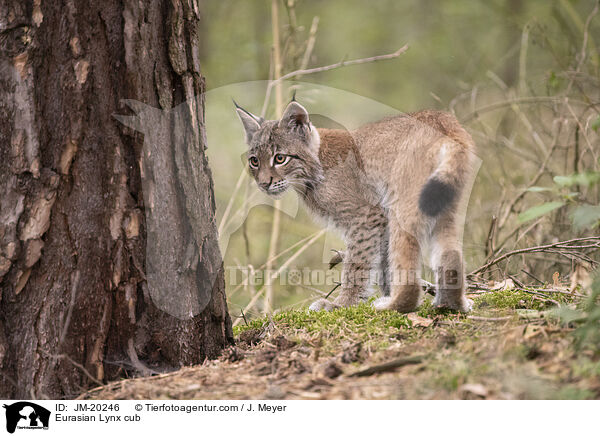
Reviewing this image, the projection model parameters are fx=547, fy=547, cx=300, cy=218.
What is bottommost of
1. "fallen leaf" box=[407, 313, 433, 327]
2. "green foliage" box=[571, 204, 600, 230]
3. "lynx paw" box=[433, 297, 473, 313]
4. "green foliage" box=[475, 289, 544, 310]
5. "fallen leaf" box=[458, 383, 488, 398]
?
"fallen leaf" box=[458, 383, 488, 398]

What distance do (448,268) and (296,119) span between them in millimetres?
1709

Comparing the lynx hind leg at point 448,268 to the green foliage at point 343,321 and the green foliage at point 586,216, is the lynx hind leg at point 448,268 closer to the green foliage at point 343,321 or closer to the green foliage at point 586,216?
the green foliage at point 343,321

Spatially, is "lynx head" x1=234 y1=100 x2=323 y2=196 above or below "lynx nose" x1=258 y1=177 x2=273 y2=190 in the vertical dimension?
above

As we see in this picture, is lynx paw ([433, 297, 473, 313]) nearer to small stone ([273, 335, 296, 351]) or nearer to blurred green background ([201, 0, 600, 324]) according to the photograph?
blurred green background ([201, 0, 600, 324])

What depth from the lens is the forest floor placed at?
2012 millimetres

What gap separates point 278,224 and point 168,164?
2698 millimetres

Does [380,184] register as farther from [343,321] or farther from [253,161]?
[343,321]

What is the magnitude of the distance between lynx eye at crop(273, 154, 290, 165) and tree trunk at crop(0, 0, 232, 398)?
69.4 inches

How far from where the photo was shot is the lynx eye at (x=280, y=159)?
4511mm
